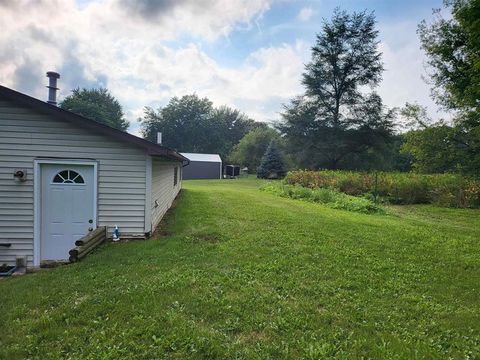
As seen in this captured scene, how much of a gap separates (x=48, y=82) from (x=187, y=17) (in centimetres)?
548

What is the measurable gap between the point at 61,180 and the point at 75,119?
4.61 feet

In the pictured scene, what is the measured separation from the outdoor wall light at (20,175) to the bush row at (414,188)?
537 inches

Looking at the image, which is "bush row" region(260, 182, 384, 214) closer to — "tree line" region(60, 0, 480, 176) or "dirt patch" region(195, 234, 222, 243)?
"tree line" region(60, 0, 480, 176)

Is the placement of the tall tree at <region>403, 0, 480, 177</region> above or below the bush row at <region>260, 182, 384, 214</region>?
above

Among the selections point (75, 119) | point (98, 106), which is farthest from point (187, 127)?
point (75, 119)

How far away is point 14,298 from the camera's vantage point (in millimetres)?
4211

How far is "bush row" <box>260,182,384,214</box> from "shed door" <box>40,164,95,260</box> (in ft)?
30.5

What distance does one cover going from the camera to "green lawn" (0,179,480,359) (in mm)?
3023

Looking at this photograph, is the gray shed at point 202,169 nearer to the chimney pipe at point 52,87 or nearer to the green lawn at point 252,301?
the chimney pipe at point 52,87

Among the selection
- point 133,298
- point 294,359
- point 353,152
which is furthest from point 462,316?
point 353,152

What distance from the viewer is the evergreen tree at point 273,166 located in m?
35.6

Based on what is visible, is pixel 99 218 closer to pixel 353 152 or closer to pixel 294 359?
pixel 294 359

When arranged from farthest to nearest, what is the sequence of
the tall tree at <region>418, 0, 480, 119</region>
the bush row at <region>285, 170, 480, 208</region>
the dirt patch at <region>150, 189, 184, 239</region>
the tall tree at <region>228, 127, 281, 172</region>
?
the tall tree at <region>228, 127, 281, 172</region>, the bush row at <region>285, 170, 480, 208</region>, the tall tree at <region>418, 0, 480, 119</region>, the dirt patch at <region>150, 189, 184, 239</region>

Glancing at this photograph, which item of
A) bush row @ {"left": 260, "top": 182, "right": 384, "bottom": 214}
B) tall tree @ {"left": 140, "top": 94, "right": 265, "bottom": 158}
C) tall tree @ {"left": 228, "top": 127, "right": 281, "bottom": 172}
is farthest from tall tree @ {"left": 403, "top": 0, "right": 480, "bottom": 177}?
tall tree @ {"left": 140, "top": 94, "right": 265, "bottom": 158}
